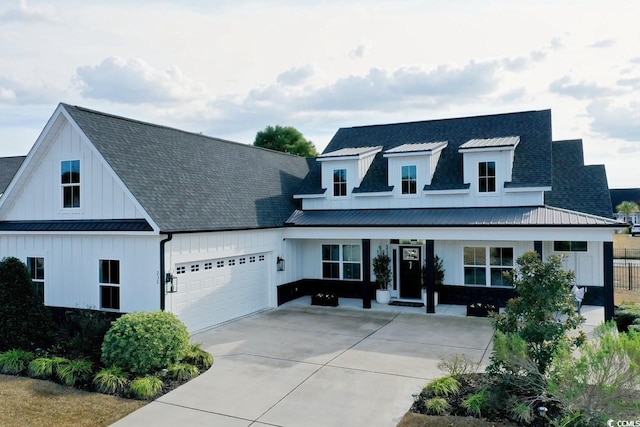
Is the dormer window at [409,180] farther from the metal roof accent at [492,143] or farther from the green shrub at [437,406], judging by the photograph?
the green shrub at [437,406]

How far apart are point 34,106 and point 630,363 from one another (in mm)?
21214

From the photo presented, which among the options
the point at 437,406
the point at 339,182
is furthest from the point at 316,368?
the point at 339,182

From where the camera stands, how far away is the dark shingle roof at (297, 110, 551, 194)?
711 inches

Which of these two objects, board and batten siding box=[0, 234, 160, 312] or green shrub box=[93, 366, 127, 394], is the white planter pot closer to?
board and batten siding box=[0, 234, 160, 312]

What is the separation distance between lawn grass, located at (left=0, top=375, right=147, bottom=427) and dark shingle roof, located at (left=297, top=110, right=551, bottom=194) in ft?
42.3

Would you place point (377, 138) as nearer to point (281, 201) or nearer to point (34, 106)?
point (281, 201)

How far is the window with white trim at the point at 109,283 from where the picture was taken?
529 inches

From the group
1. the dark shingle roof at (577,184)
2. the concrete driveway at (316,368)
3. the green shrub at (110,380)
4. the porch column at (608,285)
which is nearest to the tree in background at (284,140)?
the dark shingle roof at (577,184)

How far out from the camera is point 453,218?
16.6 meters

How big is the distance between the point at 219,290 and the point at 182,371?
5.13 metres

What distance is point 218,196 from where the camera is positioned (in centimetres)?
1609

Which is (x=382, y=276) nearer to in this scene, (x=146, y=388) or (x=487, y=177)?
(x=487, y=177)

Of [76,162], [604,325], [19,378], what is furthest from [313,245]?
[604,325]

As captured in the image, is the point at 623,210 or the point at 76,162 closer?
the point at 76,162
